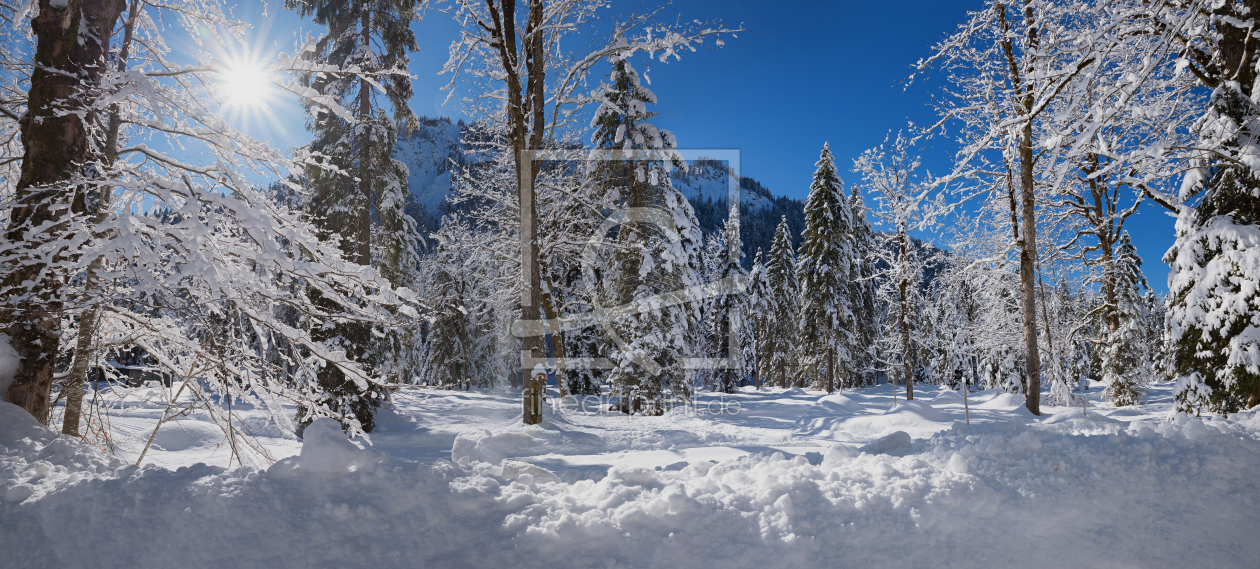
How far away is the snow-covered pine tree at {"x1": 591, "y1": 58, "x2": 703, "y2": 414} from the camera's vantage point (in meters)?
14.5

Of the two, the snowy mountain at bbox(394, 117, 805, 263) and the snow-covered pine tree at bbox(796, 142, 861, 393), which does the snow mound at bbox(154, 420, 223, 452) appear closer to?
the snow-covered pine tree at bbox(796, 142, 861, 393)

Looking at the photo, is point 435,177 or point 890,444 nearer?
point 890,444

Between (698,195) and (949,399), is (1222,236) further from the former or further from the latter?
(698,195)

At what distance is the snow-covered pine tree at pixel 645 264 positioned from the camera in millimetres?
14461

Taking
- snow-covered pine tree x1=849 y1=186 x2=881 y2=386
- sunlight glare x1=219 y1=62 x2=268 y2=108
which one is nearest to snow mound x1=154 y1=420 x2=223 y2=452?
sunlight glare x1=219 y1=62 x2=268 y2=108

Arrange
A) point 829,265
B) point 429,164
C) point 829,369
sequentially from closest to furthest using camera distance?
point 829,369 → point 829,265 → point 429,164

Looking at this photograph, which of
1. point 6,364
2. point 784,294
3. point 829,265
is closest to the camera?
point 6,364

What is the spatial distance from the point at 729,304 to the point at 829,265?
19.9 ft

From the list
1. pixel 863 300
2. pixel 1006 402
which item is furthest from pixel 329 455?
pixel 863 300

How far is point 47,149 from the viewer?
3.82 meters

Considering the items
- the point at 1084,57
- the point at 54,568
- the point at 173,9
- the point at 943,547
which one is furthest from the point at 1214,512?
the point at 173,9

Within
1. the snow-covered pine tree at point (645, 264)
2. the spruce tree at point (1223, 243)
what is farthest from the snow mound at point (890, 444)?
the snow-covered pine tree at point (645, 264)

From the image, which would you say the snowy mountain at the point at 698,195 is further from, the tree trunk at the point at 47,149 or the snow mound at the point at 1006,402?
the tree trunk at the point at 47,149

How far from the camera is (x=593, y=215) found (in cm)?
1556
